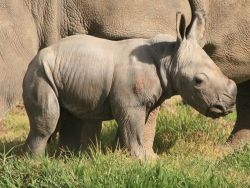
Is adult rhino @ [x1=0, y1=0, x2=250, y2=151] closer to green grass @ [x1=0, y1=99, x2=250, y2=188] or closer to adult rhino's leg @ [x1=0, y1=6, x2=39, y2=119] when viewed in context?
adult rhino's leg @ [x1=0, y1=6, x2=39, y2=119]

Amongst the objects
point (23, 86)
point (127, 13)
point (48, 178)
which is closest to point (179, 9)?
point (127, 13)

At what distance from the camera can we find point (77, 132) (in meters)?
6.05

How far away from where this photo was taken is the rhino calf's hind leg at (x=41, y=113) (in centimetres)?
546

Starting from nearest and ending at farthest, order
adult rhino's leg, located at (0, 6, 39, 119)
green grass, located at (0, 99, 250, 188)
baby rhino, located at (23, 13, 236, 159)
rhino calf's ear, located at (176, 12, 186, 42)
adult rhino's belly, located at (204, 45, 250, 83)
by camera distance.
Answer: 1. green grass, located at (0, 99, 250, 188)
2. baby rhino, located at (23, 13, 236, 159)
3. rhino calf's ear, located at (176, 12, 186, 42)
4. adult rhino's leg, located at (0, 6, 39, 119)
5. adult rhino's belly, located at (204, 45, 250, 83)

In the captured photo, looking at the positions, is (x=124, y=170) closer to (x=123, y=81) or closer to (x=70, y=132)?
(x=123, y=81)

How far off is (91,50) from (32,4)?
0.78 metres

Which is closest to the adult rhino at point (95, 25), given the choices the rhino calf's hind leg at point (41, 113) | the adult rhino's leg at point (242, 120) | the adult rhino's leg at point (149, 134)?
the adult rhino's leg at point (149, 134)

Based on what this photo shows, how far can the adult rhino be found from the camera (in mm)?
5852

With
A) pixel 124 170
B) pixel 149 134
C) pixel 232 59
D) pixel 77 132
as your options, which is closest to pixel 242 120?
pixel 232 59

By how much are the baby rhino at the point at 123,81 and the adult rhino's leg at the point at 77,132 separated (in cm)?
35

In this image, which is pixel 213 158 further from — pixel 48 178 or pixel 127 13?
pixel 48 178

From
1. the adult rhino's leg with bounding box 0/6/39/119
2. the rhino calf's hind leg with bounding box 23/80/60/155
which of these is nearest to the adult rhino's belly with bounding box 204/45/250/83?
the adult rhino's leg with bounding box 0/6/39/119

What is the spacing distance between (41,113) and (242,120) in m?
2.47

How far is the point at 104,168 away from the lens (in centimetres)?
509
